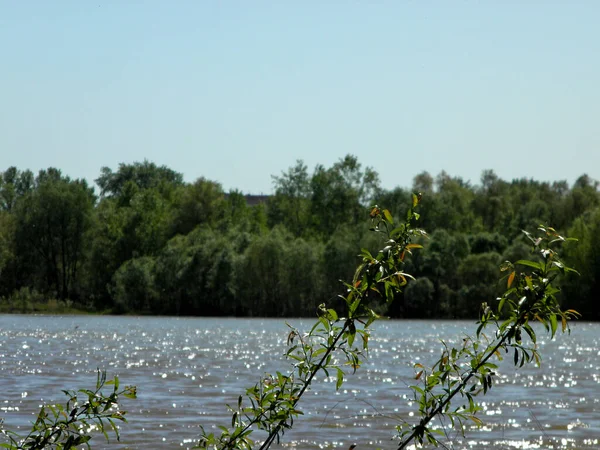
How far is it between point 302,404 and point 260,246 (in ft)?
217

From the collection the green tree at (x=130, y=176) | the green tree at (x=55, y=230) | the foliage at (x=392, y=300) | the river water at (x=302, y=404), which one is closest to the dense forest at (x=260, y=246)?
the green tree at (x=55, y=230)

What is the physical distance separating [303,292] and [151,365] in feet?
182

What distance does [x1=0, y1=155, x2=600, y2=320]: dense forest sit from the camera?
82.5 metres

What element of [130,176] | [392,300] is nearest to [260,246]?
[130,176]

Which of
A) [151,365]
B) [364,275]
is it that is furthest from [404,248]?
[151,365]

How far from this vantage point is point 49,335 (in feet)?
160

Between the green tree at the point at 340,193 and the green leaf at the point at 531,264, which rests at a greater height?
the green tree at the point at 340,193

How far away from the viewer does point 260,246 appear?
3364 inches

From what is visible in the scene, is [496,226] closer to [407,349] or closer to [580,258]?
[580,258]

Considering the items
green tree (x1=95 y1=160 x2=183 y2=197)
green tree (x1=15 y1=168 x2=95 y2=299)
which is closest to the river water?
green tree (x1=15 y1=168 x2=95 y2=299)

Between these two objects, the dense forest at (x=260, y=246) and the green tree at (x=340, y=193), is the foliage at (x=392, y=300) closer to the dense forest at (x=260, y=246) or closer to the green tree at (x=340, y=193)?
the dense forest at (x=260, y=246)

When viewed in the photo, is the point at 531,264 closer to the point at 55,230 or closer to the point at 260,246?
the point at 260,246

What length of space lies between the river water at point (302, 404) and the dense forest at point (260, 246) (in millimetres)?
40219

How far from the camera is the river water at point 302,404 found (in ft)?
50.7
